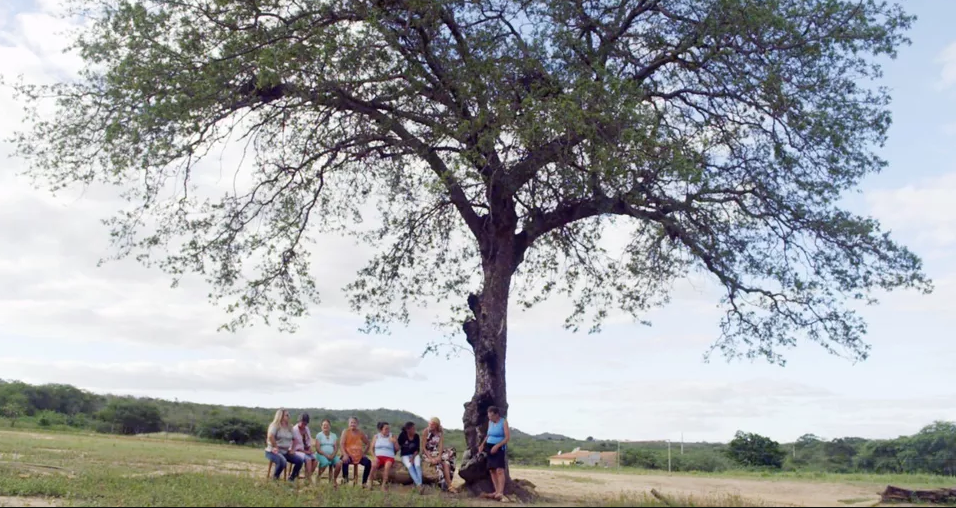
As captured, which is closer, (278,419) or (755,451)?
(278,419)

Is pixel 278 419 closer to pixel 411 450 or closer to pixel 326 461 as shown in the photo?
pixel 326 461

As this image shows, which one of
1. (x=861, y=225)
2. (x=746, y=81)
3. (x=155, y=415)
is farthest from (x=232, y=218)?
(x=155, y=415)

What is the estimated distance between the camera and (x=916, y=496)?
1345 cm

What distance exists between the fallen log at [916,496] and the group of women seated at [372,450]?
6.10 meters

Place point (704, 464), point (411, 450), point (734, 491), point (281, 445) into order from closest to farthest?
1. point (281, 445)
2. point (411, 450)
3. point (734, 491)
4. point (704, 464)

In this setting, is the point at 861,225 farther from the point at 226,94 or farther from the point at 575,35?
the point at 226,94

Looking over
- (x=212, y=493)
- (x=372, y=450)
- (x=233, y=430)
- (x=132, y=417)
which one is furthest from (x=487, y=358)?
(x=132, y=417)

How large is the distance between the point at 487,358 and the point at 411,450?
6.77ft

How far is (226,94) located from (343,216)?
522 centimetres

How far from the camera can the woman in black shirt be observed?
14.2m

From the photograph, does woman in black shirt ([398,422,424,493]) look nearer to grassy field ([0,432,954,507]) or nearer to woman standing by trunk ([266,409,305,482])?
grassy field ([0,432,954,507])

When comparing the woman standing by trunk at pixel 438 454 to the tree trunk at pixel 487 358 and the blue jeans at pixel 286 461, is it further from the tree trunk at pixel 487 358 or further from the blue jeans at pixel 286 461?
the blue jeans at pixel 286 461

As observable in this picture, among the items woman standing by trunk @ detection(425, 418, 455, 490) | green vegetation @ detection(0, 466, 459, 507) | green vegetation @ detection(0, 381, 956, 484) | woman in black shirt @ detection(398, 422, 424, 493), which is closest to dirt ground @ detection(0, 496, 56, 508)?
green vegetation @ detection(0, 466, 459, 507)

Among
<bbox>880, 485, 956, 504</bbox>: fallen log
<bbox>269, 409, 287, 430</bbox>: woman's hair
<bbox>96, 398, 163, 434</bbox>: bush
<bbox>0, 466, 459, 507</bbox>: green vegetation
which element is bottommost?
<bbox>0, 466, 459, 507</bbox>: green vegetation
